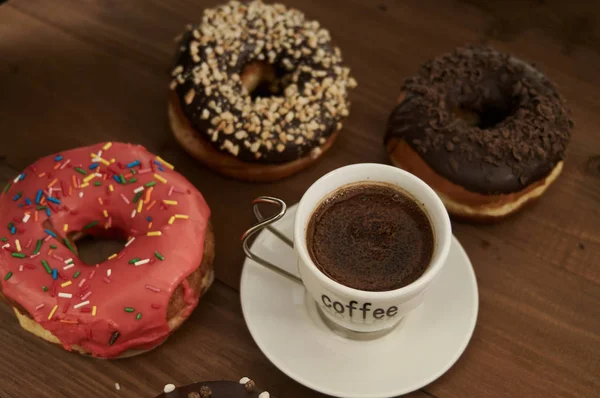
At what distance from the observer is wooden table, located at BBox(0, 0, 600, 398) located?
1321mm

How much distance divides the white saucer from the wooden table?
4.2 inches

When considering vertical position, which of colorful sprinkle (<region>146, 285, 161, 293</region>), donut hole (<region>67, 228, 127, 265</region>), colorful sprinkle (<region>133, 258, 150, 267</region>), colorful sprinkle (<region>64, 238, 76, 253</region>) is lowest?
donut hole (<region>67, 228, 127, 265</region>)

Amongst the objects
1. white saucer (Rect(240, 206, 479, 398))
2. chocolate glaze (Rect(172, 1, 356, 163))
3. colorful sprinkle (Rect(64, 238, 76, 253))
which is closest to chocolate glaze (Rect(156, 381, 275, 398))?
white saucer (Rect(240, 206, 479, 398))

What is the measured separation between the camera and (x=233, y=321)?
138cm

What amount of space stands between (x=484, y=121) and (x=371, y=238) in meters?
0.61

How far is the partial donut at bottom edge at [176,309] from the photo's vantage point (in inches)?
50.3

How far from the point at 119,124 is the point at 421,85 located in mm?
740

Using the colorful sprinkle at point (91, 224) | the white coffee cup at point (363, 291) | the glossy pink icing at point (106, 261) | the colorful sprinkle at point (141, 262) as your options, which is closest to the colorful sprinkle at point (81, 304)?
the glossy pink icing at point (106, 261)

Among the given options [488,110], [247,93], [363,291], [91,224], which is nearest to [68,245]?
[91,224]

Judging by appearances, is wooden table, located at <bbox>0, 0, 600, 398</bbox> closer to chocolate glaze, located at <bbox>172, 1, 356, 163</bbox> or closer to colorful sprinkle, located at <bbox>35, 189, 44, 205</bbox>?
chocolate glaze, located at <bbox>172, 1, 356, 163</bbox>

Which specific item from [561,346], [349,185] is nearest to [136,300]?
[349,185]

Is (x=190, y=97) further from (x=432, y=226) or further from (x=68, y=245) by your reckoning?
(x=432, y=226)

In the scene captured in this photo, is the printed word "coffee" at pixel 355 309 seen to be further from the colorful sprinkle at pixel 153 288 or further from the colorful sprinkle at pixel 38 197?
the colorful sprinkle at pixel 38 197

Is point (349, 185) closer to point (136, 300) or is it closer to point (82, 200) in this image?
point (136, 300)
